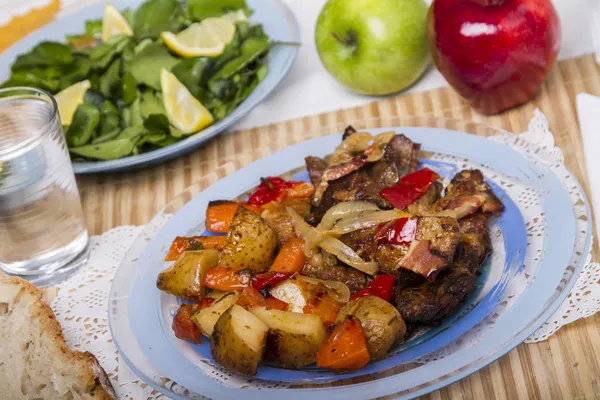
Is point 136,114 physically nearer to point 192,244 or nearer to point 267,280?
point 192,244

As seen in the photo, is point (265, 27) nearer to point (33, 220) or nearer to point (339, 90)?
point (339, 90)

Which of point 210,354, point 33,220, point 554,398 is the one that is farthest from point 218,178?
point 554,398

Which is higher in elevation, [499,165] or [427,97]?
[499,165]

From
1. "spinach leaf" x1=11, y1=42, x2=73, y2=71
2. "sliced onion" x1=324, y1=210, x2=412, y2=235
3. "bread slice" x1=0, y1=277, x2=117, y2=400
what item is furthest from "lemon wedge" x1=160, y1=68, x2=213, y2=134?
"sliced onion" x1=324, y1=210, x2=412, y2=235

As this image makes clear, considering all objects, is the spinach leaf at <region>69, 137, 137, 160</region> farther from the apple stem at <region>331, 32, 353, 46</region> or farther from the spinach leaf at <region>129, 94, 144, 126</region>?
the apple stem at <region>331, 32, 353, 46</region>

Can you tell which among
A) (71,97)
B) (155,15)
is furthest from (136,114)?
(155,15)

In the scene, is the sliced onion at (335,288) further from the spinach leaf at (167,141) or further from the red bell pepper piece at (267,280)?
the spinach leaf at (167,141)

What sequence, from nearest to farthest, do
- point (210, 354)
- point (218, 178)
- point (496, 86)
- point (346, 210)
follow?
point (210, 354)
point (346, 210)
point (218, 178)
point (496, 86)

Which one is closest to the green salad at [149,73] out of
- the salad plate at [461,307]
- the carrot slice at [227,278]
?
the salad plate at [461,307]
